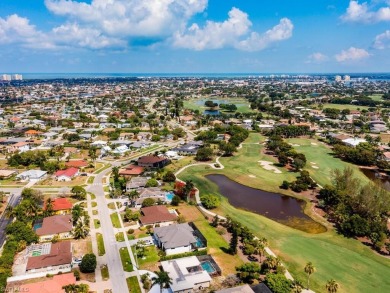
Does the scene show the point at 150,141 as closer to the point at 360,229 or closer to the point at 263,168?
the point at 263,168

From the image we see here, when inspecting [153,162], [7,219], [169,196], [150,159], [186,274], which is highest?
[150,159]

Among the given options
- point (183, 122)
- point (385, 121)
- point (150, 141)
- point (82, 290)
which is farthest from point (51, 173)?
point (385, 121)

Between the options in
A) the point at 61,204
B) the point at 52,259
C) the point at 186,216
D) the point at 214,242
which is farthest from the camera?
the point at 61,204

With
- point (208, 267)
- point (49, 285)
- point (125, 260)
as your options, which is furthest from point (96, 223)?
point (208, 267)

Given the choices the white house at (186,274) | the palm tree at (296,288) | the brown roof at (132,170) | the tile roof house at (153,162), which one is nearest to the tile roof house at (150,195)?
the brown roof at (132,170)

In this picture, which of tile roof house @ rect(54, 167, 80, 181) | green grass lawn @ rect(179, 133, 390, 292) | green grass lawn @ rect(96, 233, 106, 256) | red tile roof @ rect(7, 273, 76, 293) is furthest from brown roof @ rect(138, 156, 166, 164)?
red tile roof @ rect(7, 273, 76, 293)

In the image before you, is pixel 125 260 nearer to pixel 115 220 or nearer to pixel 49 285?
pixel 49 285

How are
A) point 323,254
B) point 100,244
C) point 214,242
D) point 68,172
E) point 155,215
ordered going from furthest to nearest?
point 68,172 < point 155,215 < point 214,242 < point 100,244 < point 323,254
